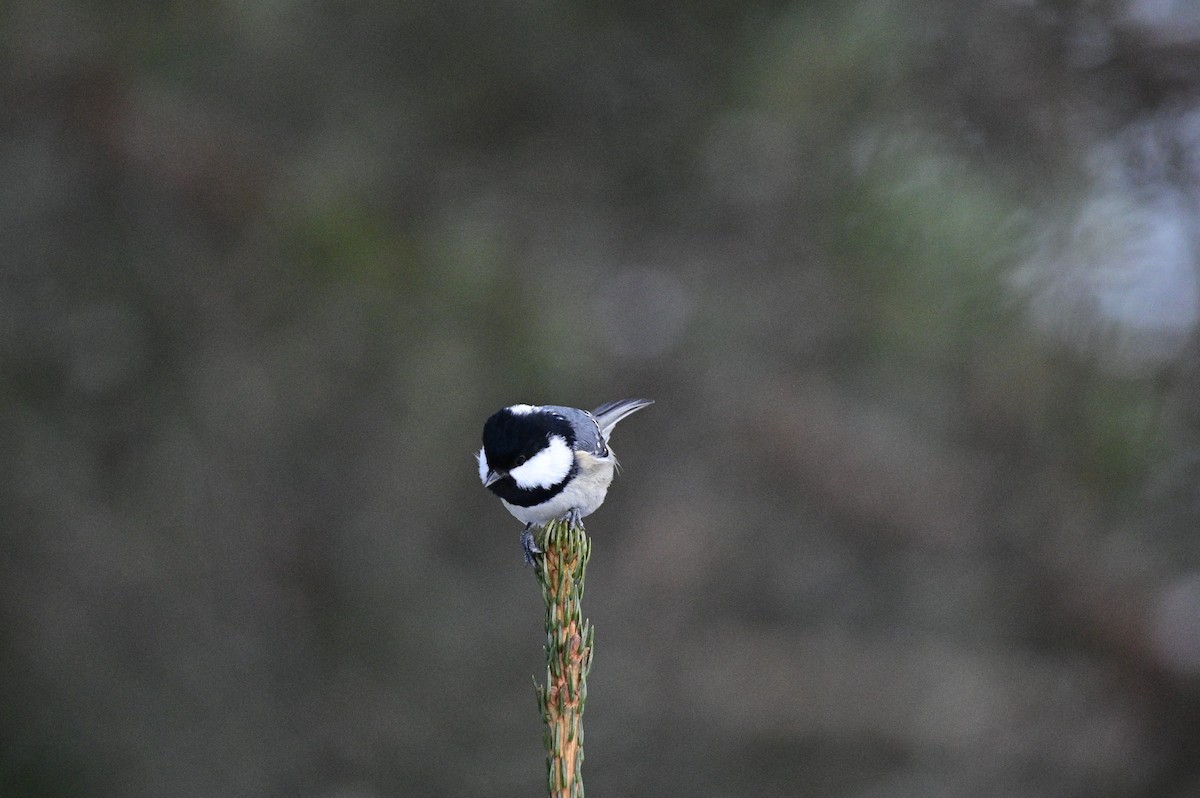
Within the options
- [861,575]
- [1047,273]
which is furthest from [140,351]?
[861,575]

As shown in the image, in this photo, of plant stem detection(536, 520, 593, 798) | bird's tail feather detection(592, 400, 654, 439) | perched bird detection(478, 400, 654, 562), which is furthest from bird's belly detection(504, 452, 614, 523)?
plant stem detection(536, 520, 593, 798)

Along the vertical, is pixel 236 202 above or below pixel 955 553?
above

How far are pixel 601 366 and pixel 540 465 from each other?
0.81 metres

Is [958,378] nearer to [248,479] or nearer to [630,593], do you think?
[630,593]

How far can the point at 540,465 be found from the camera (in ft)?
6.31

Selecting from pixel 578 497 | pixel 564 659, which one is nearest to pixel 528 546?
pixel 578 497

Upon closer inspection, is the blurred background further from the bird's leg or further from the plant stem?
the plant stem

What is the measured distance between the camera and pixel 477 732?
2.71 m

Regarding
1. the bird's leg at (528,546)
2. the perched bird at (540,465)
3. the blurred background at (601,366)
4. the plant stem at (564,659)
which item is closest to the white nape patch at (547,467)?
the perched bird at (540,465)

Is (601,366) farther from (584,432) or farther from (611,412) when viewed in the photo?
(584,432)

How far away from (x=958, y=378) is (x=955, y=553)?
45 centimetres

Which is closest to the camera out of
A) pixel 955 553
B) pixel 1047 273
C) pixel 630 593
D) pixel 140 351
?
pixel 1047 273

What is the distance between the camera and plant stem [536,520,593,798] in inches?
42.7

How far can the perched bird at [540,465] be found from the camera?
73.2 inches
